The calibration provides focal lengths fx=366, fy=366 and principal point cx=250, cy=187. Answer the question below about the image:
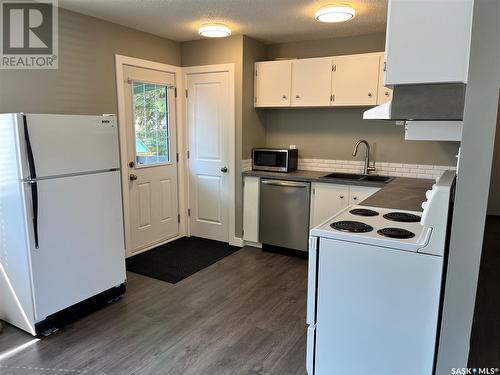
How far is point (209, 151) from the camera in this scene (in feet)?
14.9

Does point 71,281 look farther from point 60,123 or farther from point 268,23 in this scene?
point 268,23

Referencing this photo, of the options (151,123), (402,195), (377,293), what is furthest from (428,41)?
(151,123)

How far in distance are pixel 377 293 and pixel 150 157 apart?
3132mm

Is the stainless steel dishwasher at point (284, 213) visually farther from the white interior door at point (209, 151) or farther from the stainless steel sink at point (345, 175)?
the white interior door at point (209, 151)

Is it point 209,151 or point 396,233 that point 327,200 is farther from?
point 396,233

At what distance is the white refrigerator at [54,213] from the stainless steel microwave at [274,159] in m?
1.87

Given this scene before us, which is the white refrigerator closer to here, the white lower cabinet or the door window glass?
the door window glass

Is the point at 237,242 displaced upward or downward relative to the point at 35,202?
downward

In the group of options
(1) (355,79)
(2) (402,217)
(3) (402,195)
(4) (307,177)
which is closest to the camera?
(2) (402,217)

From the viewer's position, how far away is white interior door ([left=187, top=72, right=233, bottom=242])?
4379mm

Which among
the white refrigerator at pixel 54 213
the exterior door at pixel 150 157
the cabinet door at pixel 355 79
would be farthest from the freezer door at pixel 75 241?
the cabinet door at pixel 355 79

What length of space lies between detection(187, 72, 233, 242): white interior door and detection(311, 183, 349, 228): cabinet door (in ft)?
3.65

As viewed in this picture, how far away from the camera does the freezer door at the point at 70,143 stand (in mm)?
2439

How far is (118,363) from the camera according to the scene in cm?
230
